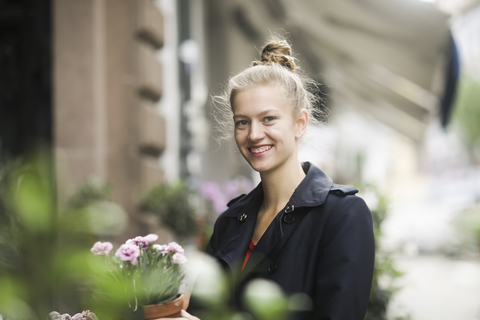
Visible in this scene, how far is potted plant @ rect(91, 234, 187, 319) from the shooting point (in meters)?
0.94

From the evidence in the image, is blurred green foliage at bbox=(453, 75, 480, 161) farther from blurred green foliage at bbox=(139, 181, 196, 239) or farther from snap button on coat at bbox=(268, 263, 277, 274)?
snap button on coat at bbox=(268, 263, 277, 274)

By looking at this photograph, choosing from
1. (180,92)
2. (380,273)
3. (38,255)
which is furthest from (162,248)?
(180,92)

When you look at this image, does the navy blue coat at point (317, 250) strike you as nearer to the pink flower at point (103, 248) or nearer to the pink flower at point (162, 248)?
the pink flower at point (162, 248)

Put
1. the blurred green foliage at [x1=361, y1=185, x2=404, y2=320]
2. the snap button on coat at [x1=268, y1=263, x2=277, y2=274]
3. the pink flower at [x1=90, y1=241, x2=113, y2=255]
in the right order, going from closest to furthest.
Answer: the pink flower at [x1=90, y1=241, x2=113, y2=255] → the snap button on coat at [x1=268, y1=263, x2=277, y2=274] → the blurred green foliage at [x1=361, y1=185, x2=404, y2=320]

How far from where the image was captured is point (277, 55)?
5.70 ft

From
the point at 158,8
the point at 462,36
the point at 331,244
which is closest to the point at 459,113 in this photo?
the point at 462,36

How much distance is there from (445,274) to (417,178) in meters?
42.4

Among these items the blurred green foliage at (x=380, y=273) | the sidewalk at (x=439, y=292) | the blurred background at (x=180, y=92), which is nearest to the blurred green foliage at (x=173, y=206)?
the blurred background at (x=180, y=92)

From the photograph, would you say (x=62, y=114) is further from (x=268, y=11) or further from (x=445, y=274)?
(x=445, y=274)

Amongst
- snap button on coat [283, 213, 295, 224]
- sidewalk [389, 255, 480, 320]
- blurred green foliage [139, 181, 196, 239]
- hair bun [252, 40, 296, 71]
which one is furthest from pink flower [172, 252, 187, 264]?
blurred green foliage [139, 181, 196, 239]

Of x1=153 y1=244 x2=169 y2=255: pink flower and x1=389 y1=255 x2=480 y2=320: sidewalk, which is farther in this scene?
x1=389 y1=255 x2=480 y2=320: sidewalk

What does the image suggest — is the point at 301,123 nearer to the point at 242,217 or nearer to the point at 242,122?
the point at 242,122

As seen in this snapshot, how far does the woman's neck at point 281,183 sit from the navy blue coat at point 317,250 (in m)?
0.06

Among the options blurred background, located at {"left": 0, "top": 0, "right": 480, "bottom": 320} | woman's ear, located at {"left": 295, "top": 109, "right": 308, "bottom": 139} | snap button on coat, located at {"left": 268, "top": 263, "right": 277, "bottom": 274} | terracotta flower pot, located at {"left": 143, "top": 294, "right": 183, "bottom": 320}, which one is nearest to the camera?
terracotta flower pot, located at {"left": 143, "top": 294, "right": 183, "bottom": 320}
